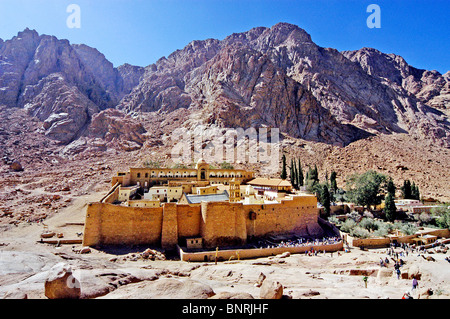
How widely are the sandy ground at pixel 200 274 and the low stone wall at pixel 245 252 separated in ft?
3.17

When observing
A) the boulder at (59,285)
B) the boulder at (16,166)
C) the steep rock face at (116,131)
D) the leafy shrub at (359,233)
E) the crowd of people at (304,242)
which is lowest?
the crowd of people at (304,242)

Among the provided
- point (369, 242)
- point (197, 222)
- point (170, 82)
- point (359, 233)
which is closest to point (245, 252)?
point (197, 222)

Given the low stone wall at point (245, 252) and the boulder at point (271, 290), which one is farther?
the low stone wall at point (245, 252)

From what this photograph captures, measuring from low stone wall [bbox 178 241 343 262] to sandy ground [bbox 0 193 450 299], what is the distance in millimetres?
966

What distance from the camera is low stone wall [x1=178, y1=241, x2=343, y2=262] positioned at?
64.6 ft

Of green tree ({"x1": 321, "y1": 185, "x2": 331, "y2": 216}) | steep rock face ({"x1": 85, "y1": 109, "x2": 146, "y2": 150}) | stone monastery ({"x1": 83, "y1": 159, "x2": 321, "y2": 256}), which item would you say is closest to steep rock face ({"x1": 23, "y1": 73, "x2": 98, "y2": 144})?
steep rock face ({"x1": 85, "y1": 109, "x2": 146, "y2": 150})

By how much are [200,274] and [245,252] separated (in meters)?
6.23

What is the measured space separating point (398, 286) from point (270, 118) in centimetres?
6856

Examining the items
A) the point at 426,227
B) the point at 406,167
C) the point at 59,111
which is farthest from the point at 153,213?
the point at 59,111

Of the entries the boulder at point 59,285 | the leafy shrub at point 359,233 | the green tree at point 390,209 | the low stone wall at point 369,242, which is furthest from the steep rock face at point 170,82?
the boulder at point 59,285

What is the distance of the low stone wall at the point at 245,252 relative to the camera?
19703 millimetres

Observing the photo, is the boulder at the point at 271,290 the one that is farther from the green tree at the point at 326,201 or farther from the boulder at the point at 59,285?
the green tree at the point at 326,201

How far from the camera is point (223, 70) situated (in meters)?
93.0

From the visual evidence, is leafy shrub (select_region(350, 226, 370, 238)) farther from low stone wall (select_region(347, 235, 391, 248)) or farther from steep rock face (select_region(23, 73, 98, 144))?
steep rock face (select_region(23, 73, 98, 144))
